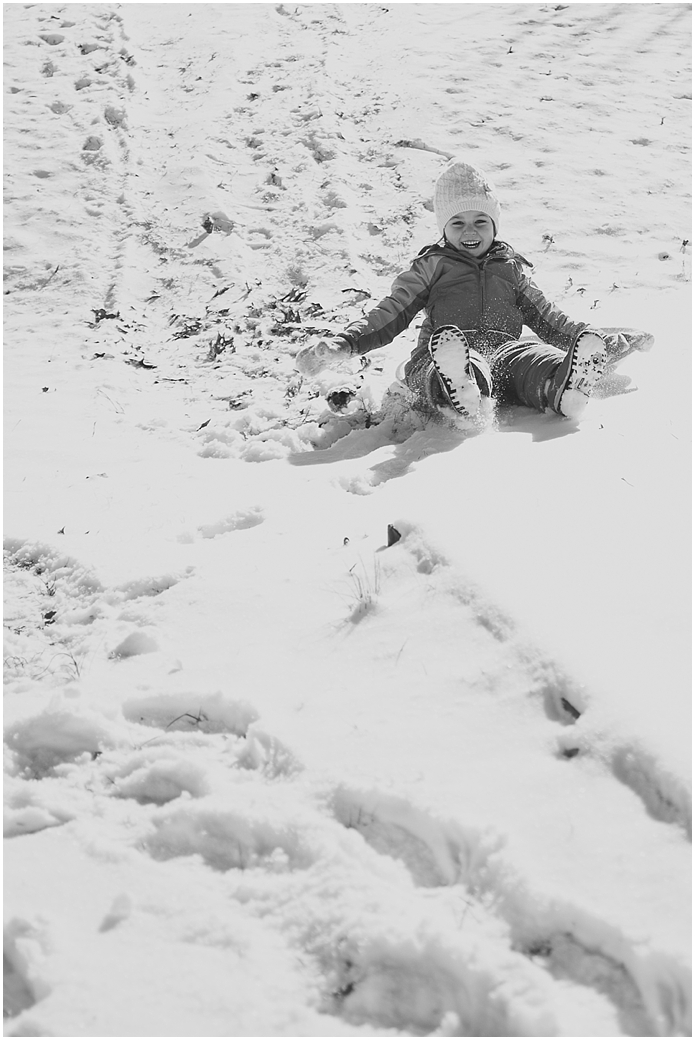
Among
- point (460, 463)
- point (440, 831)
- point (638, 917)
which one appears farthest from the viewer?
point (460, 463)

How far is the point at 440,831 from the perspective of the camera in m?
1.67

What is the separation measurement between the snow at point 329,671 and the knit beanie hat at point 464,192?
3.39 ft

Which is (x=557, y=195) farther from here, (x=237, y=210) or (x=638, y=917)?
(x=638, y=917)

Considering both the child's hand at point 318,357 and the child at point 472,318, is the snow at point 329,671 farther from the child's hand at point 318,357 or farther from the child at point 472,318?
the child's hand at point 318,357

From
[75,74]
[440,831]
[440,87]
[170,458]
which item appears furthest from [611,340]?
[75,74]

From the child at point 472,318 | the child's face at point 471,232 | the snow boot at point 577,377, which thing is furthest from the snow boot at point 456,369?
the child's face at point 471,232

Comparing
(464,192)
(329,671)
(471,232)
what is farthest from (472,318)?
(329,671)

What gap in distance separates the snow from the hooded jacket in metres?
0.53

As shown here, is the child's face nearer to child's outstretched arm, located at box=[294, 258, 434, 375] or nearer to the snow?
child's outstretched arm, located at box=[294, 258, 434, 375]

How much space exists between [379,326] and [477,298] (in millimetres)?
597

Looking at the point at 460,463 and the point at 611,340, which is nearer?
the point at 460,463

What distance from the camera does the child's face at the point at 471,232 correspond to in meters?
4.55

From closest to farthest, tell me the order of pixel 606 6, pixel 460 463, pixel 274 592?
1. pixel 274 592
2. pixel 460 463
3. pixel 606 6

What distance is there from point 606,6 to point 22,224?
7.95 meters
